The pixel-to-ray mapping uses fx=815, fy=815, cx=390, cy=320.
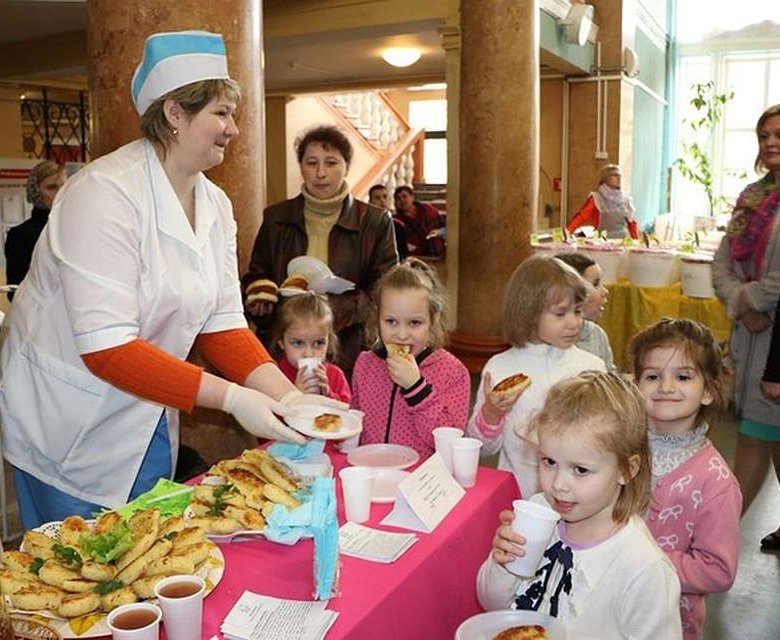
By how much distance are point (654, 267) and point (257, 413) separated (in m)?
4.96

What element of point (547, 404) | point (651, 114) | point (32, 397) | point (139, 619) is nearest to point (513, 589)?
point (547, 404)

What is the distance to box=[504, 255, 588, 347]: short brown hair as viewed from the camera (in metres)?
2.70

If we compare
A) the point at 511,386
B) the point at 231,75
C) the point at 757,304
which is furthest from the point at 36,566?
the point at 757,304

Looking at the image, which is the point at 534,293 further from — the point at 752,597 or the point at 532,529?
the point at 752,597

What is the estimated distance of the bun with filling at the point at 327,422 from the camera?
1.94 m

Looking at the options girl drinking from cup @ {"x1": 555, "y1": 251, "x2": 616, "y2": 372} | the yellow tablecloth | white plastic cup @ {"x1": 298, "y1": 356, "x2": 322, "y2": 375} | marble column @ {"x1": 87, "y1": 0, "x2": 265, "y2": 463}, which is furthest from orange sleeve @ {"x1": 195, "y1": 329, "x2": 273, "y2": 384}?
the yellow tablecloth

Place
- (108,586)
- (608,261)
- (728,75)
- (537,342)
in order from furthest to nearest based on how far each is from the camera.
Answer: (728,75), (608,261), (537,342), (108,586)

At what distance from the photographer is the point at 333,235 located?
3.57m

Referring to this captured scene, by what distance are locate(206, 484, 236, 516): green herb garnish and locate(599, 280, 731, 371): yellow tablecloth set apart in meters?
4.60

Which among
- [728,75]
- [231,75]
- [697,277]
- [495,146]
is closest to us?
[231,75]

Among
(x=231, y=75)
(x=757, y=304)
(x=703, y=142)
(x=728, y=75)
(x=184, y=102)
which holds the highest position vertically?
(x=728, y=75)

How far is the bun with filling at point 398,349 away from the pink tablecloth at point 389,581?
56 cm

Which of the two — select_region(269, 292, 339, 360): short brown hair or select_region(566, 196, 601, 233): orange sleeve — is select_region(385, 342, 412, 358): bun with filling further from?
select_region(566, 196, 601, 233): orange sleeve

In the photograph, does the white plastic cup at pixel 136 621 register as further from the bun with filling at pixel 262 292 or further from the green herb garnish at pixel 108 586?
the bun with filling at pixel 262 292
